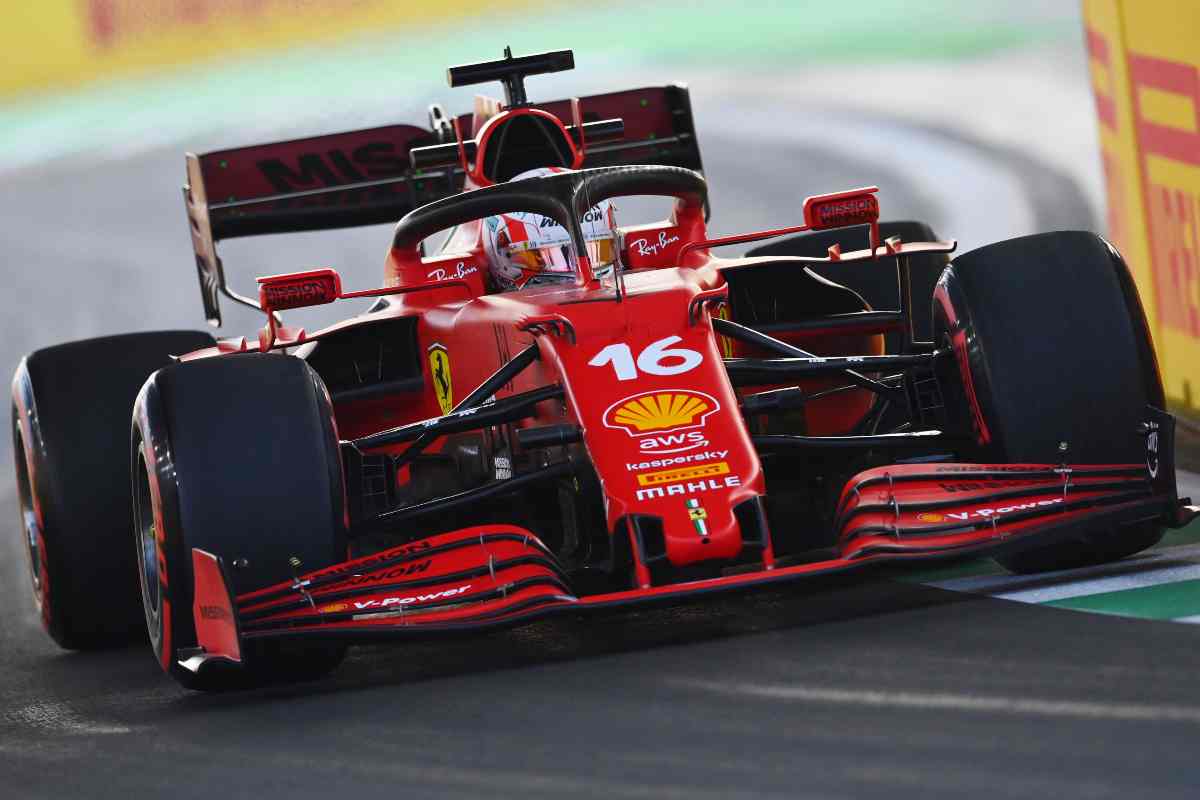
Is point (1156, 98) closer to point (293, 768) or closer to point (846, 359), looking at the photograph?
point (846, 359)

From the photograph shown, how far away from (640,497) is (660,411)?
1.28ft

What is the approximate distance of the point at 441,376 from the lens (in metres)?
6.91

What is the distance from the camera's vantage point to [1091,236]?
596 centimetres

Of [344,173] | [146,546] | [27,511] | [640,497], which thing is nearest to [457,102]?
[344,173]

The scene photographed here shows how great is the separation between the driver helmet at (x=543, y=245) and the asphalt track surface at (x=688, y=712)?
1.47 m

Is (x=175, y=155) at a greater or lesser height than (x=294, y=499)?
greater

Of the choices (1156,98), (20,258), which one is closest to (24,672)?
(1156,98)

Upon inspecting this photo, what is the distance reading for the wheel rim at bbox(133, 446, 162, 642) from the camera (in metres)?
6.01

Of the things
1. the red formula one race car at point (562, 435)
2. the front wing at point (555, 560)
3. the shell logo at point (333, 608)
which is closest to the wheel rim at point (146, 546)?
the red formula one race car at point (562, 435)

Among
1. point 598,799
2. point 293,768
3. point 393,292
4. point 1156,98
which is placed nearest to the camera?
point 598,799

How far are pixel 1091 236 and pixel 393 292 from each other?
2.26m

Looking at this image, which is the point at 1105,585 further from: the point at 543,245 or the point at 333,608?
the point at 543,245

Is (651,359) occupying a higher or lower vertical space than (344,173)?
lower

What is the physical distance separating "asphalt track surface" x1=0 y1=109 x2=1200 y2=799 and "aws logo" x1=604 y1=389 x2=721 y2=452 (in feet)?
1.90
